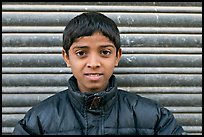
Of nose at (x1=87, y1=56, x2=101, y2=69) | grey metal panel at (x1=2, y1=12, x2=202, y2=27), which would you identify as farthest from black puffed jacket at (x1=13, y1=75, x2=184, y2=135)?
grey metal panel at (x1=2, y1=12, x2=202, y2=27)

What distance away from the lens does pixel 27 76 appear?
244cm

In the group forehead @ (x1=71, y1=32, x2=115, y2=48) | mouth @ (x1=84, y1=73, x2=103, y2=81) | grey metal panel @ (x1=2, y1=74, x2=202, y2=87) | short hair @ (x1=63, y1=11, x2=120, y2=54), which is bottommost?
grey metal panel @ (x1=2, y1=74, x2=202, y2=87)

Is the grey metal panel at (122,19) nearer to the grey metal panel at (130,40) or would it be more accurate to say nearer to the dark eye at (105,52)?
the grey metal panel at (130,40)

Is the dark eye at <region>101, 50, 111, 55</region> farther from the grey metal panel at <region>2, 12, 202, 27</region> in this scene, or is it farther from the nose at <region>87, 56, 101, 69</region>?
the grey metal panel at <region>2, 12, 202, 27</region>

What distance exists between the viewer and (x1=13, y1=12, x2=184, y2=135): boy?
6.53ft

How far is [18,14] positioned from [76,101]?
Answer: 0.82 m

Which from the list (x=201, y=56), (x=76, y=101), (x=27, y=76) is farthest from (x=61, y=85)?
(x=201, y=56)

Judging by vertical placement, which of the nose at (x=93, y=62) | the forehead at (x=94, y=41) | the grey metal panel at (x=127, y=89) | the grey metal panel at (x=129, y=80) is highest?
the forehead at (x=94, y=41)

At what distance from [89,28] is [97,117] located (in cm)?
53

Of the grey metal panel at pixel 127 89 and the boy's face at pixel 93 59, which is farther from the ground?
the boy's face at pixel 93 59

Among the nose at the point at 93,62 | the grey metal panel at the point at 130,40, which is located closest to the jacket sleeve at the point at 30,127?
the nose at the point at 93,62

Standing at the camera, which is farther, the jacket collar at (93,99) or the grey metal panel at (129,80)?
the grey metal panel at (129,80)

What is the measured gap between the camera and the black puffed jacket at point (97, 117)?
202 centimetres

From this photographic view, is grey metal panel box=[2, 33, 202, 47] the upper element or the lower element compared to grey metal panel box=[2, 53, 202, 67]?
upper
